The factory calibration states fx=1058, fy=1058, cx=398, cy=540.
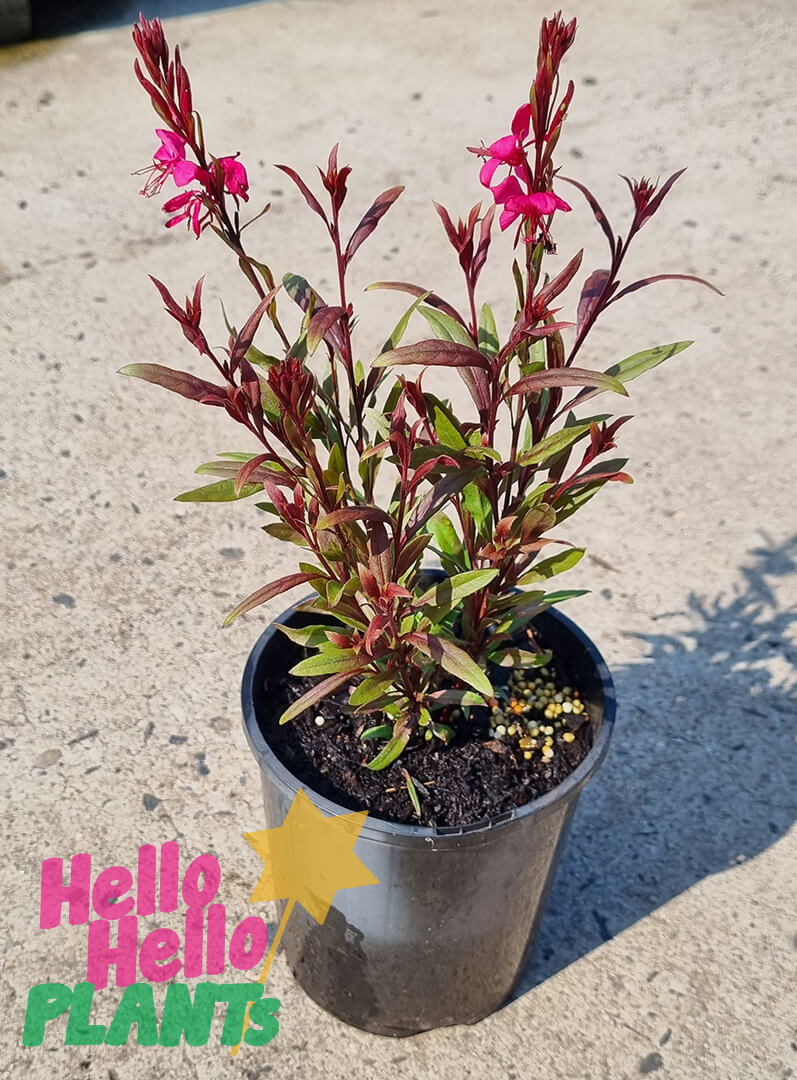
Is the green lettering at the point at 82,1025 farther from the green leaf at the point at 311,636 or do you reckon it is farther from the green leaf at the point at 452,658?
the green leaf at the point at 452,658

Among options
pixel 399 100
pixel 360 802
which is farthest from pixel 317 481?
pixel 399 100

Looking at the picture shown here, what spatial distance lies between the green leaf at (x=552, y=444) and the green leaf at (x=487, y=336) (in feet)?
0.51

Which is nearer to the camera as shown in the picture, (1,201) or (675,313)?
(675,313)

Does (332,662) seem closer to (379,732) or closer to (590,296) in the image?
(379,732)

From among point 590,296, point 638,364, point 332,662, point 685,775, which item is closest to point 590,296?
point 590,296

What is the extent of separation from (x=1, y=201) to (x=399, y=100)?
176cm

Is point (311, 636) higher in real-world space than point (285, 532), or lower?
lower

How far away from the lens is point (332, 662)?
141 cm

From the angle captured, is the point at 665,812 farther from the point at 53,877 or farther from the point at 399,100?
the point at 399,100

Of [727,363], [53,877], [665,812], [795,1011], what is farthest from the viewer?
[727,363]

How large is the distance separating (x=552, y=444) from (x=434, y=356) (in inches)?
8.9

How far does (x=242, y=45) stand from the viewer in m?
5.03

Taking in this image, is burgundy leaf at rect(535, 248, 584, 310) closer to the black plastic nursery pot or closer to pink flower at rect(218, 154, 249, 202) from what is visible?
pink flower at rect(218, 154, 249, 202)

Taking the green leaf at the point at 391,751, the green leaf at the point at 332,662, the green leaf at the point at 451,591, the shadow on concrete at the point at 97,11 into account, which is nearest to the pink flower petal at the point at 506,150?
the green leaf at the point at 451,591
